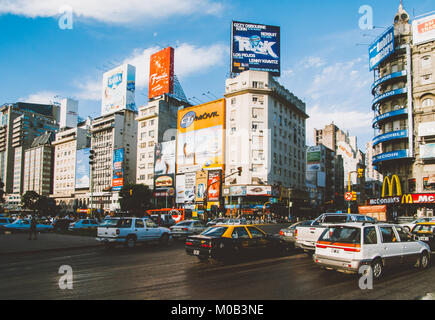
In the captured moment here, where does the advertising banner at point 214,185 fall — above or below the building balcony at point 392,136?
below

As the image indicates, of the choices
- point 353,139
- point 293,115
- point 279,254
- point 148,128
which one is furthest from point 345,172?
point 279,254

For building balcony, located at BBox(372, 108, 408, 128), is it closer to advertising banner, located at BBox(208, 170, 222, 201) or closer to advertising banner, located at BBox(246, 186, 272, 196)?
advertising banner, located at BBox(246, 186, 272, 196)

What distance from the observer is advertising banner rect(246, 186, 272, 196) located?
63159mm

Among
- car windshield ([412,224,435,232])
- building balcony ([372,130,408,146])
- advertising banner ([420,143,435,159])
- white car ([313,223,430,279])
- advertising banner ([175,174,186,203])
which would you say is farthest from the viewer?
advertising banner ([175,174,186,203])

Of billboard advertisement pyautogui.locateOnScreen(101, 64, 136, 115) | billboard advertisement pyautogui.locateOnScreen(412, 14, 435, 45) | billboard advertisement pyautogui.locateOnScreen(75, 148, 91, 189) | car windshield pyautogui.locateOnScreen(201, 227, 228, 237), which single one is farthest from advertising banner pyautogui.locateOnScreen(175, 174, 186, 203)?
car windshield pyautogui.locateOnScreen(201, 227, 228, 237)

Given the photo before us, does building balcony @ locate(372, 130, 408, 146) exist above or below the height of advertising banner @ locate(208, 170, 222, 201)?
above

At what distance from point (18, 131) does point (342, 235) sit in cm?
18086

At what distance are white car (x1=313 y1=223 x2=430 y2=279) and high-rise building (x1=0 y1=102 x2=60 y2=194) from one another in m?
177

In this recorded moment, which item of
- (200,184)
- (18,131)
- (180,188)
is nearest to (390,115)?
(200,184)

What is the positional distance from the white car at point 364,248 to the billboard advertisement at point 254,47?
2362 inches

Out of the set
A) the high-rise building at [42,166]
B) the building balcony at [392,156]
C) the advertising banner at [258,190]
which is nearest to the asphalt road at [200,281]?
the building balcony at [392,156]

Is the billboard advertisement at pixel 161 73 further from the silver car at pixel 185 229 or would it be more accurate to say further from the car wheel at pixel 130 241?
the car wheel at pixel 130 241

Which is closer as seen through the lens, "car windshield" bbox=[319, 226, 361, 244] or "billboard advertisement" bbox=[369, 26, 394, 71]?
"car windshield" bbox=[319, 226, 361, 244]

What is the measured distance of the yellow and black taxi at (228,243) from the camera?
11.9 metres
